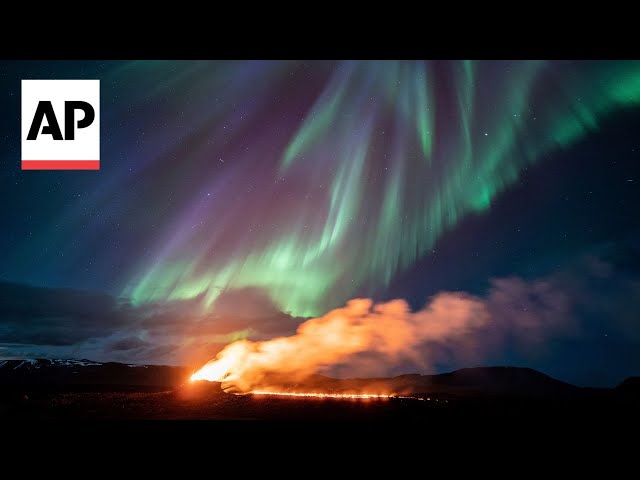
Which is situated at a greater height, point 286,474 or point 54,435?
point 54,435

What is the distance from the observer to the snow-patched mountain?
507 feet

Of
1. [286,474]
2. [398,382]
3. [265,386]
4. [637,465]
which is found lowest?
[398,382]

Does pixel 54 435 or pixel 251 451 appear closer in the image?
pixel 251 451

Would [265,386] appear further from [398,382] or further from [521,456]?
[398,382]

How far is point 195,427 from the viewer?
11086 millimetres

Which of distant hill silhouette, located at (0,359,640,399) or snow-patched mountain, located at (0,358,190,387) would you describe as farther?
snow-patched mountain, located at (0,358,190,387)

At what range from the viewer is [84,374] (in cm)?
16562

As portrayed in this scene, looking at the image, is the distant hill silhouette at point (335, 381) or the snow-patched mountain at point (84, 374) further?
the snow-patched mountain at point (84, 374)

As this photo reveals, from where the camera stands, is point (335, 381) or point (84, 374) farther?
point (84, 374)

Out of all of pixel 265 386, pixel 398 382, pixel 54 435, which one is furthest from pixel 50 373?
pixel 54 435

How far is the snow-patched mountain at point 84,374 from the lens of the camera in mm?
154625
